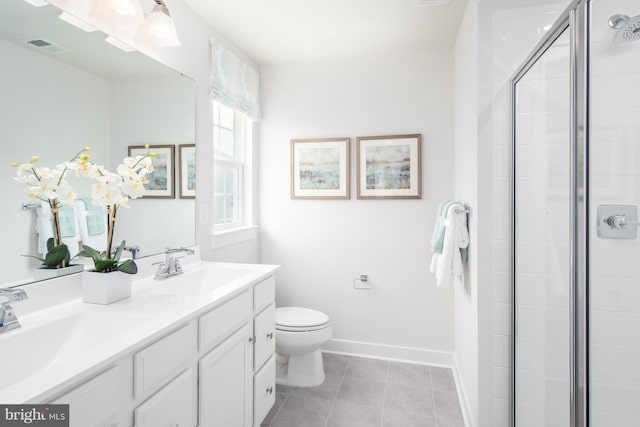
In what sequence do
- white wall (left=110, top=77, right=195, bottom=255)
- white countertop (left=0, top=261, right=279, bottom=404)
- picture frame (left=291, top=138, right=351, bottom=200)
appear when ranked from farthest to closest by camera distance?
picture frame (left=291, top=138, right=351, bottom=200) < white wall (left=110, top=77, right=195, bottom=255) < white countertop (left=0, top=261, right=279, bottom=404)

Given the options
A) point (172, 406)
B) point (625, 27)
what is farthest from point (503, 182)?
point (172, 406)

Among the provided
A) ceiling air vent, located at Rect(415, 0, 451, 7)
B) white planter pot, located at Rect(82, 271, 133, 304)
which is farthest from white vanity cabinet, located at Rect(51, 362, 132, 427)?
ceiling air vent, located at Rect(415, 0, 451, 7)

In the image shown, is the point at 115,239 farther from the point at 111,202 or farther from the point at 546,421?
the point at 546,421

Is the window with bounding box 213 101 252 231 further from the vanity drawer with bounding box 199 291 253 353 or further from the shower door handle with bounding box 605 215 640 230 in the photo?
the shower door handle with bounding box 605 215 640 230

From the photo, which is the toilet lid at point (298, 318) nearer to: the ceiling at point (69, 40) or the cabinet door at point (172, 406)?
the cabinet door at point (172, 406)

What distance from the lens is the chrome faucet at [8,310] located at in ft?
3.45

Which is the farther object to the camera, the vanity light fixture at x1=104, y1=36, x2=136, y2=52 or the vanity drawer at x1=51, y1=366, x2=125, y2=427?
the vanity light fixture at x1=104, y1=36, x2=136, y2=52

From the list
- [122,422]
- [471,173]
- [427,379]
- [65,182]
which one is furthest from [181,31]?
[427,379]

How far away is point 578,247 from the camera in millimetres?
1062

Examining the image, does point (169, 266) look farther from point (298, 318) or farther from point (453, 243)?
point (453, 243)

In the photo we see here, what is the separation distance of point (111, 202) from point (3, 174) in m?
0.33

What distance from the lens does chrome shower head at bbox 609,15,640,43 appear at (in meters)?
1.01

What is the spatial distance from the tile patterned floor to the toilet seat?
0.43m

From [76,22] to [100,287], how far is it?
1091 millimetres
